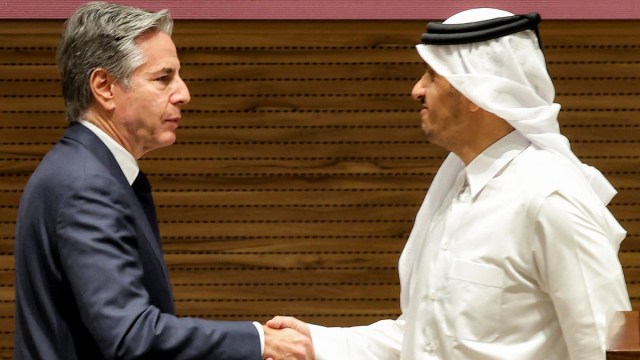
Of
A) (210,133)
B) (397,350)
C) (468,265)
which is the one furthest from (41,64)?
(468,265)

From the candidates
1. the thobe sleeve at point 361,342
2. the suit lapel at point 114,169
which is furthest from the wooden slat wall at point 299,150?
the suit lapel at point 114,169

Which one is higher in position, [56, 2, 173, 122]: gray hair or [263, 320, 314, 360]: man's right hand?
[56, 2, 173, 122]: gray hair

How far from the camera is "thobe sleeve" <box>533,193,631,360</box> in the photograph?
8.86 ft

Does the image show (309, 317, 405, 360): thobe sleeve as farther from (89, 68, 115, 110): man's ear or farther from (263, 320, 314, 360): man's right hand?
(89, 68, 115, 110): man's ear

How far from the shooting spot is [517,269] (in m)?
2.81

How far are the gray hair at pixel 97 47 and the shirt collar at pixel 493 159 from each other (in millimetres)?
881

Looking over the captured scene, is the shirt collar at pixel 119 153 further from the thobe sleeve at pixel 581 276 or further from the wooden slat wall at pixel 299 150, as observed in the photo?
the wooden slat wall at pixel 299 150

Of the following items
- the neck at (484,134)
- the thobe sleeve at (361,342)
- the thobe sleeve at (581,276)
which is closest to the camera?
the thobe sleeve at (581,276)

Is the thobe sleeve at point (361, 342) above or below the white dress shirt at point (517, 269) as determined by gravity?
below

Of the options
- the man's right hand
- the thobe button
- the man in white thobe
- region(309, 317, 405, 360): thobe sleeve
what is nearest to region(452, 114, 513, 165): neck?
the man in white thobe

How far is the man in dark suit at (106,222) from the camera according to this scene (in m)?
2.72

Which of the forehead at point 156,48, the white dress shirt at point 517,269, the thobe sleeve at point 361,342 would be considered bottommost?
the thobe sleeve at point 361,342

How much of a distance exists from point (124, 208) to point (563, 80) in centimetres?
246

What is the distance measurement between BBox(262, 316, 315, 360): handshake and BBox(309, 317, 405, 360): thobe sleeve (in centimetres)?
3
